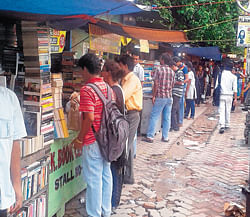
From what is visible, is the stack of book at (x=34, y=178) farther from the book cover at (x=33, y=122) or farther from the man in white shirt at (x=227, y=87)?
the man in white shirt at (x=227, y=87)

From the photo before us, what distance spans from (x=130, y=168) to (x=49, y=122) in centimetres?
199

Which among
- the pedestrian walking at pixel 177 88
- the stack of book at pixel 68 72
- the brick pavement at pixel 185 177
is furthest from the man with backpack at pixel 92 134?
the pedestrian walking at pixel 177 88

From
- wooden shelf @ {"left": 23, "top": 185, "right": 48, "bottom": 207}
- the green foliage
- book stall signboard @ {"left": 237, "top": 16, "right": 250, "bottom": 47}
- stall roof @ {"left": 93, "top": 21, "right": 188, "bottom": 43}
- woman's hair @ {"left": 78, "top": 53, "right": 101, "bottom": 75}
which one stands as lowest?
wooden shelf @ {"left": 23, "top": 185, "right": 48, "bottom": 207}

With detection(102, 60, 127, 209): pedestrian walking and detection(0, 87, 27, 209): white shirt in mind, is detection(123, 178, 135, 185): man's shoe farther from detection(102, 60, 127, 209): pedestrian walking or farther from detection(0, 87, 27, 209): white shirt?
detection(0, 87, 27, 209): white shirt

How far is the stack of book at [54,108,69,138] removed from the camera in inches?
150

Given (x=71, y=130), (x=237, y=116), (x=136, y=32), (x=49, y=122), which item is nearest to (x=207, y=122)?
(x=237, y=116)

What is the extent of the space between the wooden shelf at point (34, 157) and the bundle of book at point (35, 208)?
1.36 ft

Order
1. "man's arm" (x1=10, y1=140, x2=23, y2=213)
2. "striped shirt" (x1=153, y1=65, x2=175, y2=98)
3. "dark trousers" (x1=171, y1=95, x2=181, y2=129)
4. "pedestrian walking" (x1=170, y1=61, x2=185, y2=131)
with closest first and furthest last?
"man's arm" (x1=10, y1=140, x2=23, y2=213), "striped shirt" (x1=153, y1=65, x2=175, y2=98), "pedestrian walking" (x1=170, y1=61, x2=185, y2=131), "dark trousers" (x1=171, y1=95, x2=181, y2=129)

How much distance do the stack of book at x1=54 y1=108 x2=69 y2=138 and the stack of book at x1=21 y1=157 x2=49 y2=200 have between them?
426mm

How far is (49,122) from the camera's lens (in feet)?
11.7

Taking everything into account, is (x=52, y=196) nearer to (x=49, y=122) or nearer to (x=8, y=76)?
(x=49, y=122)

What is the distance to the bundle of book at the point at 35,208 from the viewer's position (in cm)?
316

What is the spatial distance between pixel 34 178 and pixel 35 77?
3.32 ft

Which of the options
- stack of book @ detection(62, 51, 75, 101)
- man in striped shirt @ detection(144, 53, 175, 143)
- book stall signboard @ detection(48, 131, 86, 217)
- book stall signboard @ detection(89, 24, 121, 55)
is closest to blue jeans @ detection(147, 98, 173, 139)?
man in striped shirt @ detection(144, 53, 175, 143)
